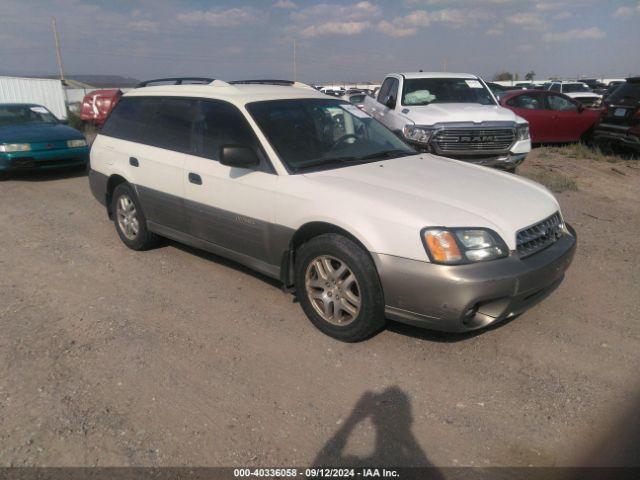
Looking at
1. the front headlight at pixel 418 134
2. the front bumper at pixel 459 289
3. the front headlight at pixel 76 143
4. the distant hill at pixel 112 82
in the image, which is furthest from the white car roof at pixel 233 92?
the distant hill at pixel 112 82

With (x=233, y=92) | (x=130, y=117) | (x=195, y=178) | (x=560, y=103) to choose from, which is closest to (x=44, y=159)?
(x=130, y=117)

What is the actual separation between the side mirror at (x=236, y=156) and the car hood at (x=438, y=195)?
0.49 m

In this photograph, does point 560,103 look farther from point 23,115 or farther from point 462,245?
point 23,115

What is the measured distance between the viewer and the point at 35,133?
926cm

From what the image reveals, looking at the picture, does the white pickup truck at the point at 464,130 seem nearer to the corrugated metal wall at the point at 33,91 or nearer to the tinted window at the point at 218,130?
the tinted window at the point at 218,130

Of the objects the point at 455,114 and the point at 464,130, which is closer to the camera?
the point at 464,130

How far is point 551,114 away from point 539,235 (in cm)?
972

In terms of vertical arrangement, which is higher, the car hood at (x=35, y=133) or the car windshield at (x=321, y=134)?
the car windshield at (x=321, y=134)

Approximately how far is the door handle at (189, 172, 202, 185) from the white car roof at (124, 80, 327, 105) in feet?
2.24

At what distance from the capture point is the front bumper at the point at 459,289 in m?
2.95

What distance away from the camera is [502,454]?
2.51 metres

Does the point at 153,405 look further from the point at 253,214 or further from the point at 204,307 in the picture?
the point at 253,214

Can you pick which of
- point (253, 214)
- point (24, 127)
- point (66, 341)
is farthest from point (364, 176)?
point (24, 127)

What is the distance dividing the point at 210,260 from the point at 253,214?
4.83 ft
